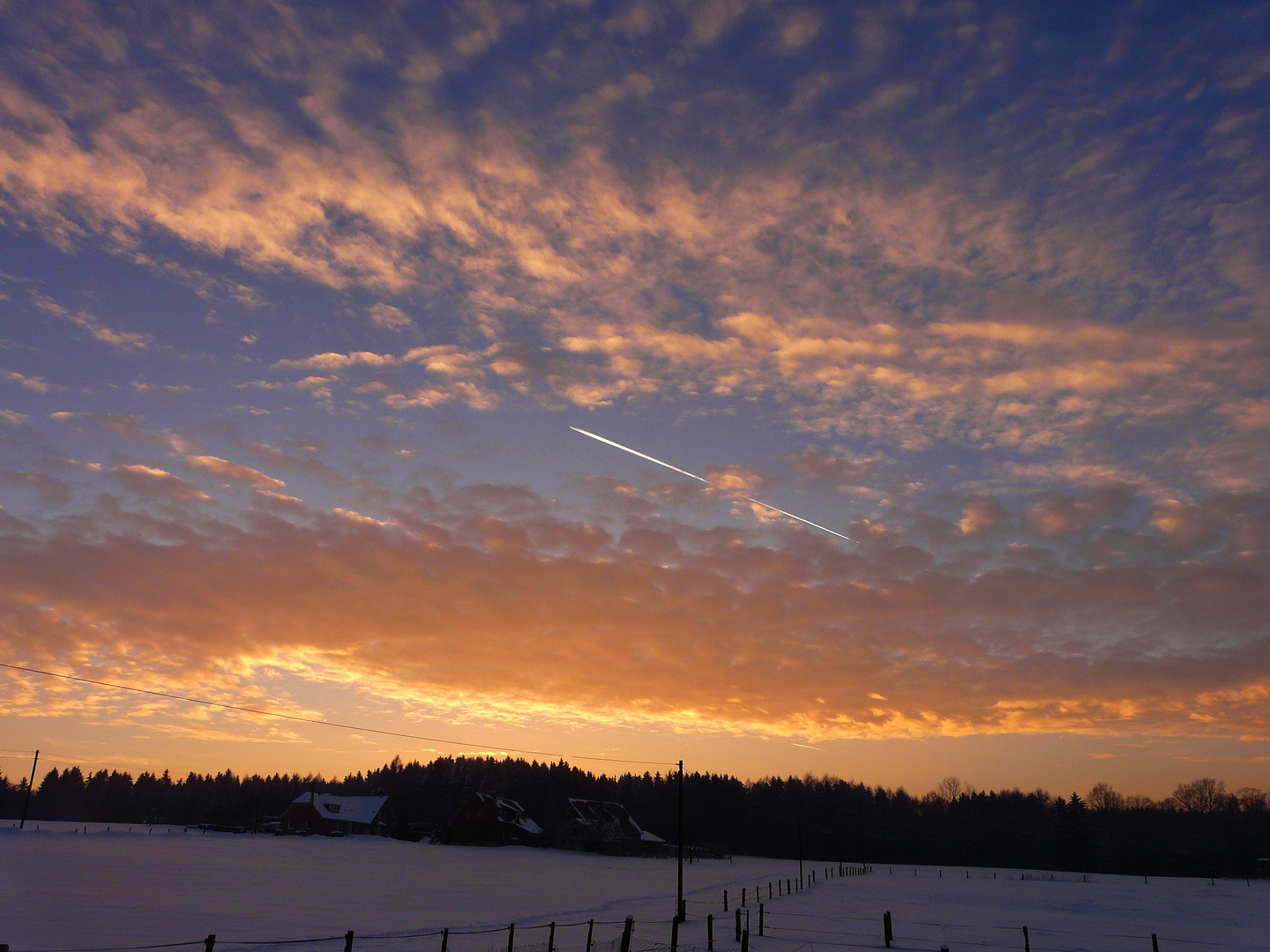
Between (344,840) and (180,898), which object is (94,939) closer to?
(180,898)

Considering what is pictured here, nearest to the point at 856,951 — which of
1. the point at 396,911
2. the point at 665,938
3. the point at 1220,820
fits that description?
the point at 665,938

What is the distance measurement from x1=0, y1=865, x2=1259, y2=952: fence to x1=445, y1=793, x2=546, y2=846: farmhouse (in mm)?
82791

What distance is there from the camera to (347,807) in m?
136

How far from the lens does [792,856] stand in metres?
150

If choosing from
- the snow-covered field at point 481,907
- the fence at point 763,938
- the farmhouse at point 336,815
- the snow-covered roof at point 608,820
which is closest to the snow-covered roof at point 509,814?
the snow-covered roof at point 608,820

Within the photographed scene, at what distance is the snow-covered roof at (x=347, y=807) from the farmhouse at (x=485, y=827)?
90.1ft

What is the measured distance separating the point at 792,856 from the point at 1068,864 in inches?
1845

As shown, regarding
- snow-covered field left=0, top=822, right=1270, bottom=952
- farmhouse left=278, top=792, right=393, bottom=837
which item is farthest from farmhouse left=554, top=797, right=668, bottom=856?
snow-covered field left=0, top=822, right=1270, bottom=952

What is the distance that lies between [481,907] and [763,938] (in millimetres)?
14296

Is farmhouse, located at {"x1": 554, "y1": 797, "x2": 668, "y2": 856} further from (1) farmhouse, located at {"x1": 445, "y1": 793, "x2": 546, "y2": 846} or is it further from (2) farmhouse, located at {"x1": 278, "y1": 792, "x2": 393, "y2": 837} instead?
(2) farmhouse, located at {"x1": 278, "y1": 792, "x2": 393, "y2": 837}

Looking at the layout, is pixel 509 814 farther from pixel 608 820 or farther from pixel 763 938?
pixel 763 938

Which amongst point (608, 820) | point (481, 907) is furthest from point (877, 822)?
point (481, 907)

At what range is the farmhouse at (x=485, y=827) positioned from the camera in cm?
11350

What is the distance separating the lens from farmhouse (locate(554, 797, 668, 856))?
113562 mm
